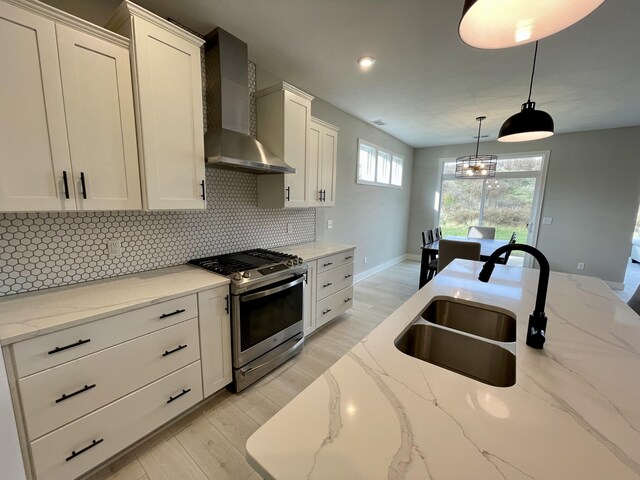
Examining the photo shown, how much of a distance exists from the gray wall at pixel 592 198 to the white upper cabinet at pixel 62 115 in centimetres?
638

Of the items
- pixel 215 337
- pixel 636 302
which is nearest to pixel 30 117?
pixel 215 337

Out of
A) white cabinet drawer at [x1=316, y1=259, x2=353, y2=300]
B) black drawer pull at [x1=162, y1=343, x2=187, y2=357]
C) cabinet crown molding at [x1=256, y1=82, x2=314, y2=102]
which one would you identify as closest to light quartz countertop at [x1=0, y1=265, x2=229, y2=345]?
black drawer pull at [x1=162, y1=343, x2=187, y2=357]

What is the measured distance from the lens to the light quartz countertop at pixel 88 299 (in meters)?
1.15

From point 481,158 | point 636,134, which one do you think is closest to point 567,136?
point 636,134

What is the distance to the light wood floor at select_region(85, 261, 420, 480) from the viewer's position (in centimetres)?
144

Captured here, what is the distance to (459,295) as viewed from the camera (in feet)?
4.90

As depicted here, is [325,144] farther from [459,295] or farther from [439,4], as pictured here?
[459,295]

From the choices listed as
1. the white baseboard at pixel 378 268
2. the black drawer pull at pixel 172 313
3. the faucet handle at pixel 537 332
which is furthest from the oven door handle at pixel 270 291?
the white baseboard at pixel 378 268

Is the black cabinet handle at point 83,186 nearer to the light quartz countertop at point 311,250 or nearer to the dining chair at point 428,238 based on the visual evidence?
the light quartz countertop at point 311,250

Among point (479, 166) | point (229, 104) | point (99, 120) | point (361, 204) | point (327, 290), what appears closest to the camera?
point (99, 120)

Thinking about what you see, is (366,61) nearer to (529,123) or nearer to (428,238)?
(529,123)

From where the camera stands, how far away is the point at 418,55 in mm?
2389

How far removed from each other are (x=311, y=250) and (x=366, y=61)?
6.34 ft

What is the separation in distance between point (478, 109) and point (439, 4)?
2.38 m
